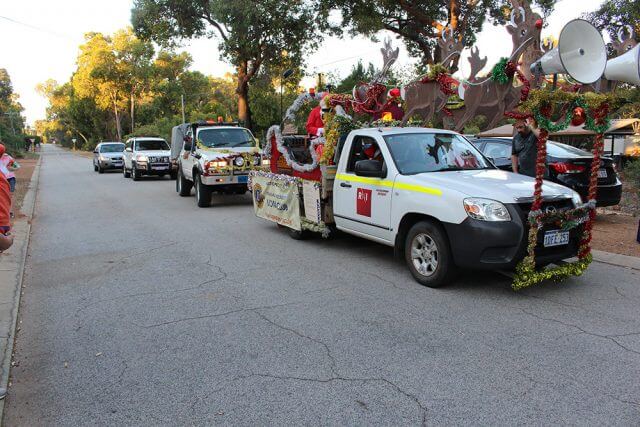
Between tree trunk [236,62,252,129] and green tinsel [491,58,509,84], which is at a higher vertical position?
tree trunk [236,62,252,129]

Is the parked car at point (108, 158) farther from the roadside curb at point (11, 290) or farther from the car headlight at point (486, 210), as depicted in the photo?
the car headlight at point (486, 210)

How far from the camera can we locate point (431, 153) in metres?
6.66

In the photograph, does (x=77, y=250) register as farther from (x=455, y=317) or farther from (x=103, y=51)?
(x=103, y=51)

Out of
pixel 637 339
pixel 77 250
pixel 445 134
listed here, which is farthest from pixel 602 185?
pixel 77 250

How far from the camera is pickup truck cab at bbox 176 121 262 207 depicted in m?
12.8

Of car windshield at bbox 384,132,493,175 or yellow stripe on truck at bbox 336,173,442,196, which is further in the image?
car windshield at bbox 384,132,493,175

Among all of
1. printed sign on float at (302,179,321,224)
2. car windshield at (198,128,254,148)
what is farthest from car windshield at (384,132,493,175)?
car windshield at (198,128,254,148)

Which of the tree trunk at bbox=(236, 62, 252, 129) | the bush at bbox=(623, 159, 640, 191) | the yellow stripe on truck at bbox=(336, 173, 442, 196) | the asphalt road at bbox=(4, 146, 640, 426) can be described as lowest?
the asphalt road at bbox=(4, 146, 640, 426)

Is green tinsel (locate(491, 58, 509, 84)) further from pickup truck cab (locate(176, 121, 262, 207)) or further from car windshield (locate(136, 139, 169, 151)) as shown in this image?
car windshield (locate(136, 139, 169, 151))

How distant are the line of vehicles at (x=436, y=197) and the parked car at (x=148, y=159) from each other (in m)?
13.4

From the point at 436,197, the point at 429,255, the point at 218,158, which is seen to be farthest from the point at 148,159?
the point at 436,197

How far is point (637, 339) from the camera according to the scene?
4324 mm

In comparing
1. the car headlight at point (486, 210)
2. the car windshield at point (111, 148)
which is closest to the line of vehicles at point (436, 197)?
the car headlight at point (486, 210)

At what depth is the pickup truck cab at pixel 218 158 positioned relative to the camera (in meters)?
12.8
